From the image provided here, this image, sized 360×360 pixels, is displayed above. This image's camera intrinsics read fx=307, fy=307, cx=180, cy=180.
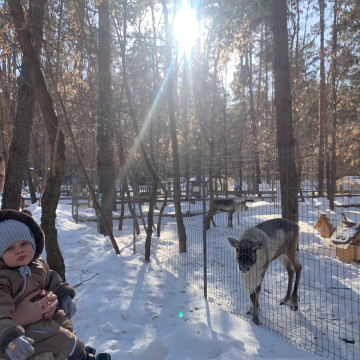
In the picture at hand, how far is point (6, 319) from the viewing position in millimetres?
1916

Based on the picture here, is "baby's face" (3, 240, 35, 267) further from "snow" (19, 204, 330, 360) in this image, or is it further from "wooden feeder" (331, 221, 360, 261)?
"wooden feeder" (331, 221, 360, 261)

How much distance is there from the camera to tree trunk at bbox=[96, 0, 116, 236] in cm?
903

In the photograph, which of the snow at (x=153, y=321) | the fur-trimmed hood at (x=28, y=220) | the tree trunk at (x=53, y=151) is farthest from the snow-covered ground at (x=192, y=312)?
the fur-trimmed hood at (x=28, y=220)

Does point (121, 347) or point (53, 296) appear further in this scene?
point (121, 347)

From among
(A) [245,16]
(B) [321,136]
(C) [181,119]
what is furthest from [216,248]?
(C) [181,119]

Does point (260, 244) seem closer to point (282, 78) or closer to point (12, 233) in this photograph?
point (12, 233)

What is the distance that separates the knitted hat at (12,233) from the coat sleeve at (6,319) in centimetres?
24

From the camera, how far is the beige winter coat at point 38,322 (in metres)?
1.93

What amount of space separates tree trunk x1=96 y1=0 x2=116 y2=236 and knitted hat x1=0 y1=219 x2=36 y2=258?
253 inches

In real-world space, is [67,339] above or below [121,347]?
above

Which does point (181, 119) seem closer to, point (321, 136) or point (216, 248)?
point (321, 136)

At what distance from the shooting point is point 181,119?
73.8ft

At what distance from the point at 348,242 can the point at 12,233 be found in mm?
7514

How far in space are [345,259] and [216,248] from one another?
335 centimetres
